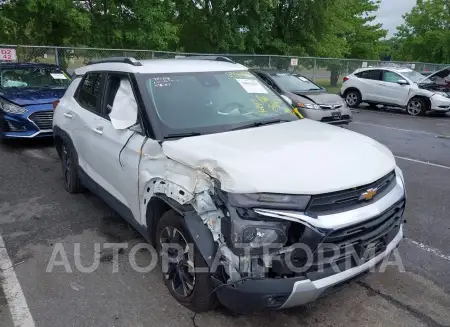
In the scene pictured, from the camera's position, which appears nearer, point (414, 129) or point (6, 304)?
point (6, 304)

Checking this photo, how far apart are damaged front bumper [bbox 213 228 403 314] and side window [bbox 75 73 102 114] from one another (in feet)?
8.51

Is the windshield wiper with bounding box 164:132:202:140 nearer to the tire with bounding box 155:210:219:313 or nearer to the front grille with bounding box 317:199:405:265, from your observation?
the tire with bounding box 155:210:219:313

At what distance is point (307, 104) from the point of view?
32.5 ft

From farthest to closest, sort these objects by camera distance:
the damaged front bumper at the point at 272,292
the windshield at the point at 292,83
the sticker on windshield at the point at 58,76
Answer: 1. the windshield at the point at 292,83
2. the sticker on windshield at the point at 58,76
3. the damaged front bumper at the point at 272,292

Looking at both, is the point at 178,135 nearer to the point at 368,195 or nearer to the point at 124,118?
the point at 124,118

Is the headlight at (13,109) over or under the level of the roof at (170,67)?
under

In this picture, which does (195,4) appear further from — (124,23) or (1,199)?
(1,199)

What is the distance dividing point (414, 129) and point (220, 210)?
10.3m

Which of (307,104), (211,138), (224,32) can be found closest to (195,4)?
(224,32)

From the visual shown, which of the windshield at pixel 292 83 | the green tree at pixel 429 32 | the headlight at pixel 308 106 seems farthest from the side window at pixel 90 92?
the green tree at pixel 429 32

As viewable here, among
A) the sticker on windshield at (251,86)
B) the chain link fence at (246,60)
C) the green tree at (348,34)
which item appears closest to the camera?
the sticker on windshield at (251,86)

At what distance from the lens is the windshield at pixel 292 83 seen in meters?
10.7

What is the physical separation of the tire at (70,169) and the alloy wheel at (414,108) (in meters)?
12.4

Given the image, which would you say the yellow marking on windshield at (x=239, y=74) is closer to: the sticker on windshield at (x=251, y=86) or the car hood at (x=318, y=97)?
the sticker on windshield at (x=251, y=86)
